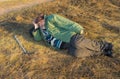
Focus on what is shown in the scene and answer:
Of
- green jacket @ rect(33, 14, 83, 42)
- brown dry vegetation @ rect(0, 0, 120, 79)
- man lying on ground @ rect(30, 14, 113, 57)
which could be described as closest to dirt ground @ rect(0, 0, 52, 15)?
brown dry vegetation @ rect(0, 0, 120, 79)

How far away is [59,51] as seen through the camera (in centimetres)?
846

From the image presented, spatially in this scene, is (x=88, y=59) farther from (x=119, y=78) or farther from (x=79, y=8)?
(x=79, y=8)

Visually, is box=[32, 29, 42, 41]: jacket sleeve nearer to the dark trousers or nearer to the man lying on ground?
the man lying on ground

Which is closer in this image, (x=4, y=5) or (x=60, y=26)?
(x=60, y=26)

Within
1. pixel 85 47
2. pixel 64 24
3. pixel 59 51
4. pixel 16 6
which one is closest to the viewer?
pixel 85 47

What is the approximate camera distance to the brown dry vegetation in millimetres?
7586

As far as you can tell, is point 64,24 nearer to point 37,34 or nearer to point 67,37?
point 67,37

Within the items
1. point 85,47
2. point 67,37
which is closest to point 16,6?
point 67,37

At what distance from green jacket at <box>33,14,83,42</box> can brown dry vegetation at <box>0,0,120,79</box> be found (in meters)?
0.36

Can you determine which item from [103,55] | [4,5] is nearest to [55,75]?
[103,55]

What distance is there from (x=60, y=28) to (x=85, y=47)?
1.27 meters

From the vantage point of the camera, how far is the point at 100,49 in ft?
25.8

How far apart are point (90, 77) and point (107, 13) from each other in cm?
391

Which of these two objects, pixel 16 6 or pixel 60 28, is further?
pixel 16 6
